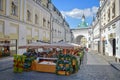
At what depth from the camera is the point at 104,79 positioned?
11.3 metres

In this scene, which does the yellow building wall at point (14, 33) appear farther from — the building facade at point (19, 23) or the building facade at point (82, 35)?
the building facade at point (82, 35)

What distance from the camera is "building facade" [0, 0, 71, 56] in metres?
19.6

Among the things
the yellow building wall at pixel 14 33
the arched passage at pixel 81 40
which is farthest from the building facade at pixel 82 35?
the yellow building wall at pixel 14 33

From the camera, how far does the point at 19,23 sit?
23.1 meters

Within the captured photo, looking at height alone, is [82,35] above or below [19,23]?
above

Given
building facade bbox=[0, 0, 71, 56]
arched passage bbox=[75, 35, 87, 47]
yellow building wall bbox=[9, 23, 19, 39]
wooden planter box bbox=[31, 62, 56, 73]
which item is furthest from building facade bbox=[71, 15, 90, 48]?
wooden planter box bbox=[31, 62, 56, 73]

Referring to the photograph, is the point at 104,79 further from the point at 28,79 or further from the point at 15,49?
the point at 15,49

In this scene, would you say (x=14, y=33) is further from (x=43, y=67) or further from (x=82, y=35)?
(x=82, y=35)

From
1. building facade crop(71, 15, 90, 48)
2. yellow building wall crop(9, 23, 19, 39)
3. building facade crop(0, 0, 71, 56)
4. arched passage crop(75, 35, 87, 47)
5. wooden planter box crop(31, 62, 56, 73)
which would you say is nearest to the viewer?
wooden planter box crop(31, 62, 56, 73)

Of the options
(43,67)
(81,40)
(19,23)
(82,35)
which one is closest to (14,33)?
(19,23)

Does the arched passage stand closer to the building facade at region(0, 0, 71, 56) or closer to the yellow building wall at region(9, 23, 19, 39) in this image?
the building facade at region(0, 0, 71, 56)

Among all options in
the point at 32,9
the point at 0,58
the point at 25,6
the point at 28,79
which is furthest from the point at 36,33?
the point at 28,79

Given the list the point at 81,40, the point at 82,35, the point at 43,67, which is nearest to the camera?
the point at 43,67

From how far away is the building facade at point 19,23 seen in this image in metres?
19.6
